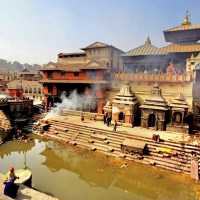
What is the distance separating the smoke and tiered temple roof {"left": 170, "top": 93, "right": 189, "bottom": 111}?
10972mm

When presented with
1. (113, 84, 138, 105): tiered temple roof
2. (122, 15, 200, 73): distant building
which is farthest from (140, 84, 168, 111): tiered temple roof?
(122, 15, 200, 73): distant building

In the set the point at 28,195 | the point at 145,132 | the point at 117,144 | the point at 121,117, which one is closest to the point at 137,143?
the point at 117,144

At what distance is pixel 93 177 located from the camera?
15266 mm

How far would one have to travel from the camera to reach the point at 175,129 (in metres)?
20.8

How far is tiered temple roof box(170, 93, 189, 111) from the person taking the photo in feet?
67.2

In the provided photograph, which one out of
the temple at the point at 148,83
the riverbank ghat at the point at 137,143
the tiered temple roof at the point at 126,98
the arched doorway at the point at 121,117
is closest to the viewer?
the riverbank ghat at the point at 137,143

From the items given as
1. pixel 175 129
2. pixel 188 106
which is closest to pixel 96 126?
pixel 175 129

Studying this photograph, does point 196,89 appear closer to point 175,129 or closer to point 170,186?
point 175,129

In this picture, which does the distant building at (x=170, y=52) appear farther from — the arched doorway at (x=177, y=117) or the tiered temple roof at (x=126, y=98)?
the arched doorway at (x=177, y=117)

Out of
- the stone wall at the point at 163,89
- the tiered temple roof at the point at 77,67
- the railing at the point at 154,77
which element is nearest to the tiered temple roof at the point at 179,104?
the stone wall at the point at 163,89

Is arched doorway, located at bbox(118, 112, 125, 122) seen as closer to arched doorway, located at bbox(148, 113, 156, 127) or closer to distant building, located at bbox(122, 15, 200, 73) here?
arched doorway, located at bbox(148, 113, 156, 127)

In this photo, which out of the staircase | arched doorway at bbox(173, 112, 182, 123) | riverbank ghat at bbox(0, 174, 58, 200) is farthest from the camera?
arched doorway at bbox(173, 112, 182, 123)

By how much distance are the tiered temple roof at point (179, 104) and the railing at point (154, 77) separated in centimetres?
266

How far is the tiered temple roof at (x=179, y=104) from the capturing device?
806 inches
